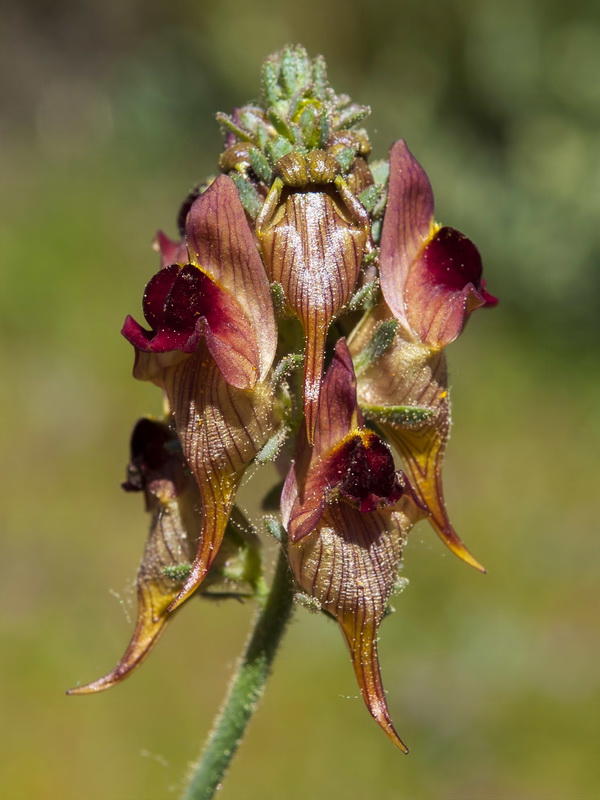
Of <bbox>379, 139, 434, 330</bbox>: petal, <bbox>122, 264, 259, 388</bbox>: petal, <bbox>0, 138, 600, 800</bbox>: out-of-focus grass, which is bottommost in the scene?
<bbox>0, 138, 600, 800</bbox>: out-of-focus grass

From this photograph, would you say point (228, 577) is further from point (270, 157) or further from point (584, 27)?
point (584, 27)

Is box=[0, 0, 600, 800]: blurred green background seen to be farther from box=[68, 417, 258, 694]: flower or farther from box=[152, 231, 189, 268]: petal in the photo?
box=[152, 231, 189, 268]: petal

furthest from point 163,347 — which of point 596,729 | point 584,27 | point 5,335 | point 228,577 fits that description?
point 584,27

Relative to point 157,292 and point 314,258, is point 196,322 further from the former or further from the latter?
point 314,258

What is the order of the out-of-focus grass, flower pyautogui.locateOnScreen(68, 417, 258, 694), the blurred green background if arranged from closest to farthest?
flower pyautogui.locateOnScreen(68, 417, 258, 694)
the out-of-focus grass
the blurred green background

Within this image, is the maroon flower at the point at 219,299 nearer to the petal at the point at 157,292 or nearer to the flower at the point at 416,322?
the petal at the point at 157,292

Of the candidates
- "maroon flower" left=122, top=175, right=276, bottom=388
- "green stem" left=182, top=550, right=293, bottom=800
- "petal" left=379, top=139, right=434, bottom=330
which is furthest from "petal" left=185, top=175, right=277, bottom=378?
"green stem" left=182, top=550, right=293, bottom=800

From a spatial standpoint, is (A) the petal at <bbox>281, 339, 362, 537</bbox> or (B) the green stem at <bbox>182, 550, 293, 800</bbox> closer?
(A) the petal at <bbox>281, 339, 362, 537</bbox>
